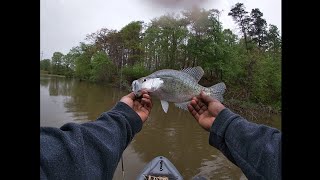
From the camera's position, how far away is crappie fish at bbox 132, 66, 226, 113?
2137 mm

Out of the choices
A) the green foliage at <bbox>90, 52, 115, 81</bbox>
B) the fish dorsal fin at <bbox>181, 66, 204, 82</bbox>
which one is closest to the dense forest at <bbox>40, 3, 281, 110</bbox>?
the green foliage at <bbox>90, 52, 115, 81</bbox>

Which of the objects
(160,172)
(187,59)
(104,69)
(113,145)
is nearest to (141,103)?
(113,145)

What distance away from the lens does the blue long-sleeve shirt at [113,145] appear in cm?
112

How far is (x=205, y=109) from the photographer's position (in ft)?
6.91

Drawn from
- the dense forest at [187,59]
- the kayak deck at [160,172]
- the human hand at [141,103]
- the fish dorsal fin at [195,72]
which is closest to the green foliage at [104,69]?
the dense forest at [187,59]

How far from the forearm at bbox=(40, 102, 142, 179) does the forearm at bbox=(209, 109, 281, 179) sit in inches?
20.0

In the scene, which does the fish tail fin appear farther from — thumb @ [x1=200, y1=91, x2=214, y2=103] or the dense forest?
the dense forest

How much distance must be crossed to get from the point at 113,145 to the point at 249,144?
25.8 inches

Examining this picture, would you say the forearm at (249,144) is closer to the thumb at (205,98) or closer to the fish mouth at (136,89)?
the thumb at (205,98)
